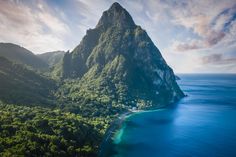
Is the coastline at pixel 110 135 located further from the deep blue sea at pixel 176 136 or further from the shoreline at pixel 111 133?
the deep blue sea at pixel 176 136

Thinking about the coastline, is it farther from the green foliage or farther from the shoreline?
the green foliage

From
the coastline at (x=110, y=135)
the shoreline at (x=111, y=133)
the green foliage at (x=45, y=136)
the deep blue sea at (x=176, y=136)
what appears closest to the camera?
the green foliage at (x=45, y=136)

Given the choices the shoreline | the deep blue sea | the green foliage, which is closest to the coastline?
the shoreline

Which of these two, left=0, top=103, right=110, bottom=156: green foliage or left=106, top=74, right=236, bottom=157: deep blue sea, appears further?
left=106, top=74, right=236, bottom=157: deep blue sea

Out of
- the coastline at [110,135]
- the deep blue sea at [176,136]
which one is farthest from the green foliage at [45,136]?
the deep blue sea at [176,136]

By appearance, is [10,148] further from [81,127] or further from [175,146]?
[175,146]

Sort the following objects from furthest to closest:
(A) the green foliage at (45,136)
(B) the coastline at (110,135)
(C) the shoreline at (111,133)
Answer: (C) the shoreline at (111,133)
(B) the coastline at (110,135)
(A) the green foliage at (45,136)

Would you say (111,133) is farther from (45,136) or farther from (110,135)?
(45,136)

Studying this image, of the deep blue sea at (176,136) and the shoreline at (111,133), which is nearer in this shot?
the shoreline at (111,133)

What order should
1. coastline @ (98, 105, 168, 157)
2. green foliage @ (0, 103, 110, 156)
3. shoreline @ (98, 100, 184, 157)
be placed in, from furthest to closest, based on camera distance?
shoreline @ (98, 100, 184, 157) < coastline @ (98, 105, 168, 157) < green foliage @ (0, 103, 110, 156)
